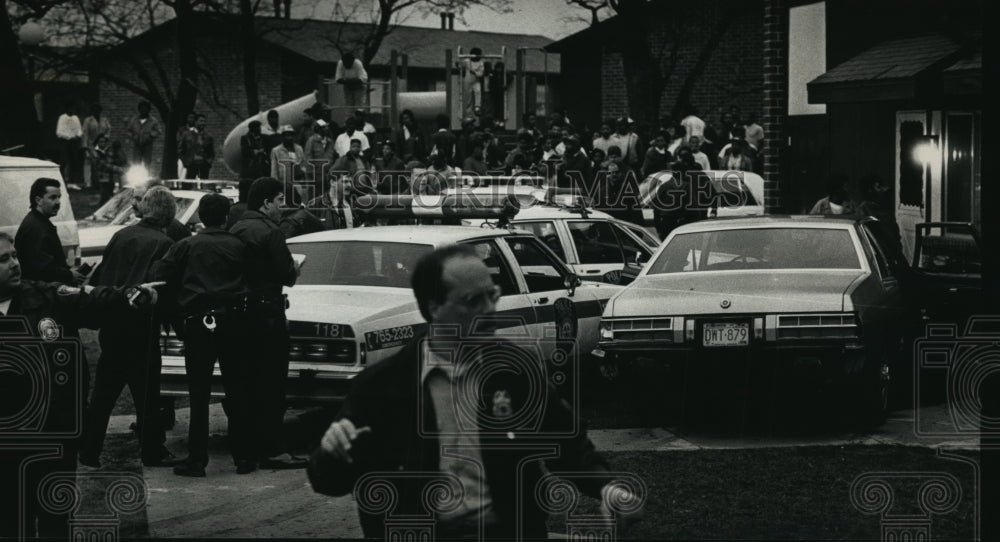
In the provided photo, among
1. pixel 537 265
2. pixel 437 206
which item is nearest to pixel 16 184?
pixel 437 206

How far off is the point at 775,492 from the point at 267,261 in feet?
11.5

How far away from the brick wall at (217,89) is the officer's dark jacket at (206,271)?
129 ft

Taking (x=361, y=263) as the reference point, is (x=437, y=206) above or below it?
above

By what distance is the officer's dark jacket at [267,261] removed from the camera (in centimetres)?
901

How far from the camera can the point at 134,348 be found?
920 cm

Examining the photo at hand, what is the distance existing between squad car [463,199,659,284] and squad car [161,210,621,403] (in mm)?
1539

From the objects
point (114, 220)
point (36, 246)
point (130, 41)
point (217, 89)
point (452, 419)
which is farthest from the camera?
point (217, 89)

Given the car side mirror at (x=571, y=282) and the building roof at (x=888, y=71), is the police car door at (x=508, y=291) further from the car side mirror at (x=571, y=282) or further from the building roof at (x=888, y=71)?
the building roof at (x=888, y=71)

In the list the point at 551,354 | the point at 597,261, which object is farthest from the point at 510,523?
the point at 597,261

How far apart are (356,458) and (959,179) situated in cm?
1328

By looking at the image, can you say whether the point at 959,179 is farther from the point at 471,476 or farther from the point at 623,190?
the point at 471,476

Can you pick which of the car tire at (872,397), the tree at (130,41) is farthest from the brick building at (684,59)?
the car tire at (872,397)

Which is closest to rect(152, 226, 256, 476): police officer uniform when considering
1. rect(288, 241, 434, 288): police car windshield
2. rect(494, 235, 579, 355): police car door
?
rect(288, 241, 434, 288): police car windshield

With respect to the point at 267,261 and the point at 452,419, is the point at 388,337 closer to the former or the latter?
the point at 267,261
